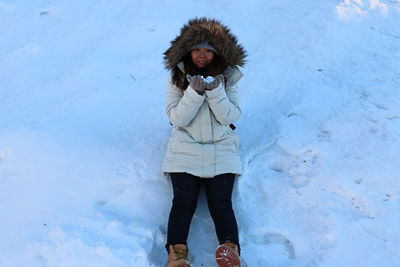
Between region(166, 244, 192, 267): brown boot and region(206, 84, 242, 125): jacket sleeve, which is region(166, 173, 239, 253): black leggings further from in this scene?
region(206, 84, 242, 125): jacket sleeve

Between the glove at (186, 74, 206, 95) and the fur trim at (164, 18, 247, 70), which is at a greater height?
the fur trim at (164, 18, 247, 70)

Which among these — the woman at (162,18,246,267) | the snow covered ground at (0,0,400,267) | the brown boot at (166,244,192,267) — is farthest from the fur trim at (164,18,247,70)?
the brown boot at (166,244,192,267)

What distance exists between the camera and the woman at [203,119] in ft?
9.16

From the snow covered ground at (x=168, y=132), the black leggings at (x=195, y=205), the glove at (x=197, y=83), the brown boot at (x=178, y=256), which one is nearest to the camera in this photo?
the brown boot at (x=178, y=256)

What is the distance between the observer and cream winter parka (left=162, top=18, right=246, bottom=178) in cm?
290

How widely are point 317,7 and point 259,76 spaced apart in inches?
54.8

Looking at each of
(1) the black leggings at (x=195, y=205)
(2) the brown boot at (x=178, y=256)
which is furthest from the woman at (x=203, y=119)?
(2) the brown boot at (x=178, y=256)

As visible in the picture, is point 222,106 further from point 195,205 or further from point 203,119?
point 195,205

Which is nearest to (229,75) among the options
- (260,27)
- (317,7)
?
(260,27)

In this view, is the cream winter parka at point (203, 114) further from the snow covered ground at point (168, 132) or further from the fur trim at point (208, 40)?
the snow covered ground at point (168, 132)

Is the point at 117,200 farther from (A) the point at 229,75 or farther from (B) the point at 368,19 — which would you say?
(B) the point at 368,19

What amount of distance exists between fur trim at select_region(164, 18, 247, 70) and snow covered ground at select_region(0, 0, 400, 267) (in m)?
0.73

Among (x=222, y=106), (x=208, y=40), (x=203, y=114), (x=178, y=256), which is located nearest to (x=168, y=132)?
(x=203, y=114)

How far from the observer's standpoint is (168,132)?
3.52m
